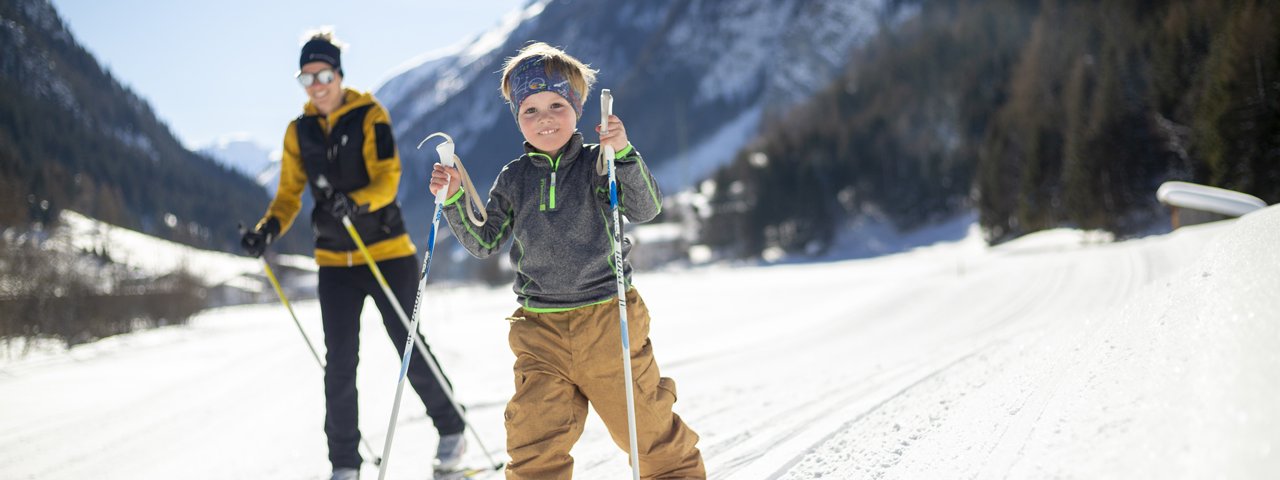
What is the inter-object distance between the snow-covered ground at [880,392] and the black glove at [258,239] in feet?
4.57

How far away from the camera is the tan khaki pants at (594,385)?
2.23 metres

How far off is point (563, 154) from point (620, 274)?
0.52 meters

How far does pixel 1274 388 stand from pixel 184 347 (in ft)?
55.1

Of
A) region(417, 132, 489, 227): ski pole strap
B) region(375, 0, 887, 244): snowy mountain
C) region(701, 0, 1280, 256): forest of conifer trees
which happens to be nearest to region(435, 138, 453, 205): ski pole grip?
region(417, 132, 489, 227): ski pole strap

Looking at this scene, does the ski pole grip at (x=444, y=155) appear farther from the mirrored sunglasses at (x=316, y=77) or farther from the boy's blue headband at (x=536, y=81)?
the mirrored sunglasses at (x=316, y=77)

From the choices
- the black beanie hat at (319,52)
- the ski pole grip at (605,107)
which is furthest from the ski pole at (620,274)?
the black beanie hat at (319,52)

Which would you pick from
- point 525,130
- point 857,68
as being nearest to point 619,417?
point 525,130

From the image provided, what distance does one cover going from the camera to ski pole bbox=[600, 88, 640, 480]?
6.95ft

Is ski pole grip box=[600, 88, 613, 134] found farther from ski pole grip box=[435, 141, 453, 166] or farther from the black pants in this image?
the black pants

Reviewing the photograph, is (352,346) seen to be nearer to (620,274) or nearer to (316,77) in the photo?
(316,77)

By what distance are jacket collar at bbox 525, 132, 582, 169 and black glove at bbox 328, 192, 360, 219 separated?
1.21m

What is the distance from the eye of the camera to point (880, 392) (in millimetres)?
4230

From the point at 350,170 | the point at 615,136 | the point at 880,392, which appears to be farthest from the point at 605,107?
the point at 880,392

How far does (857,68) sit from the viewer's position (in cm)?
9044
